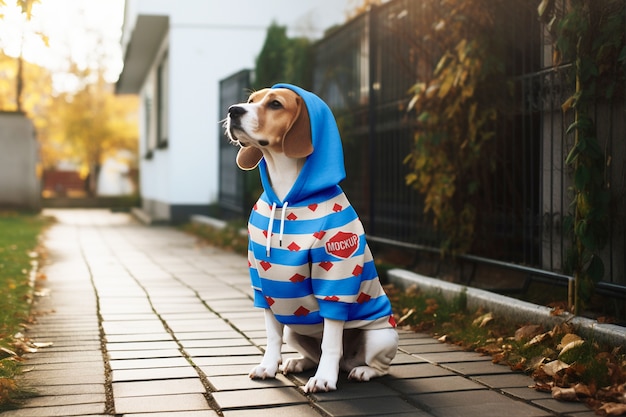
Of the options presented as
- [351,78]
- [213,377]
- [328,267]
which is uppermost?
[351,78]

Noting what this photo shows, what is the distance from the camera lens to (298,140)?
3539mm

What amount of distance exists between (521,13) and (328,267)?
313 centimetres

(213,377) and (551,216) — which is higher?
(551,216)

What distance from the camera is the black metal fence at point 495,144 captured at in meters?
4.99

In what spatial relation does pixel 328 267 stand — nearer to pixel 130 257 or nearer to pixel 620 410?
pixel 620 410

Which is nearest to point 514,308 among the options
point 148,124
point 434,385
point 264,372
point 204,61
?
point 434,385

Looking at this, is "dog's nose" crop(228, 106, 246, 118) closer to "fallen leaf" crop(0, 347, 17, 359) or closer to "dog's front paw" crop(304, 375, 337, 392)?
"dog's front paw" crop(304, 375, 337, 392)

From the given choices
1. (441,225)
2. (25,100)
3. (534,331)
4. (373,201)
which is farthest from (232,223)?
(25,100)

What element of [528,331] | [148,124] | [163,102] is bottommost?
[528,331]

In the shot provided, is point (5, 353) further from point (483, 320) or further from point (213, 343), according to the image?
point (483, 320)

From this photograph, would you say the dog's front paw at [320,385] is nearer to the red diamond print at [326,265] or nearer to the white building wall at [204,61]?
the red diamond print at [326,265]

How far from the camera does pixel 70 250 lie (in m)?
10.7

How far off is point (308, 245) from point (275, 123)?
55 centimetres

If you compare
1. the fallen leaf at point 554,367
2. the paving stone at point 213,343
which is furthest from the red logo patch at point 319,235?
the paving stone at point 213,343
